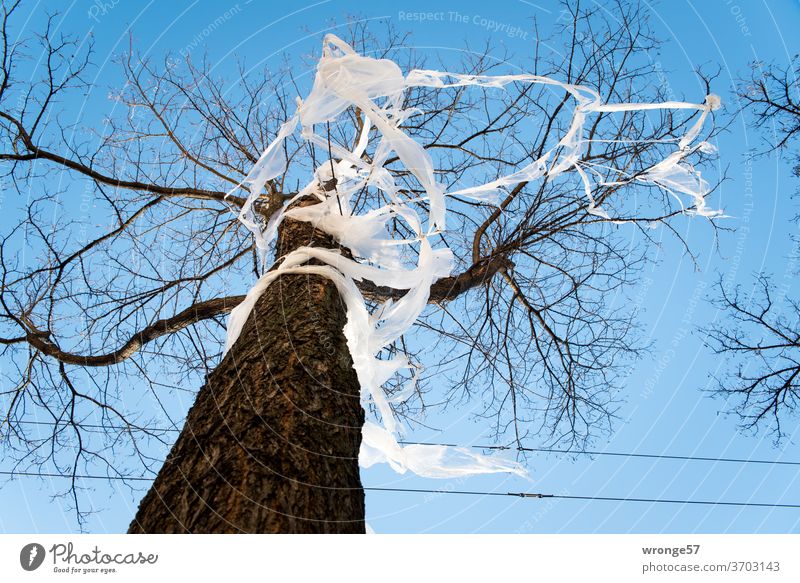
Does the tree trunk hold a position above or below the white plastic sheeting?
below

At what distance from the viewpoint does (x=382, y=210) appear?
3105 millimetres

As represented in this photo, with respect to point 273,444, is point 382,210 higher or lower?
higher

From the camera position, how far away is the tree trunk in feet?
4.96

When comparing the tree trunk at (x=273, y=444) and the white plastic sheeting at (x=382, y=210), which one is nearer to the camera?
the tree trunk at (x=273, y=444)

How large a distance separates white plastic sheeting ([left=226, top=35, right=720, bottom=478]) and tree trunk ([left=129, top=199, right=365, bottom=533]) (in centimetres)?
42

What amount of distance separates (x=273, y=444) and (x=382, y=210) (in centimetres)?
171

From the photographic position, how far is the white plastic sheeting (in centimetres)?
239

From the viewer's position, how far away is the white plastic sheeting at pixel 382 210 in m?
2.39

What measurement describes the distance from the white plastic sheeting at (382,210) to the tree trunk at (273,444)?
42cm

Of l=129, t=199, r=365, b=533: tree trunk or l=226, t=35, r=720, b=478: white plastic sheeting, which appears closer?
l=129, t=199, r=365, b=533: tree trunk

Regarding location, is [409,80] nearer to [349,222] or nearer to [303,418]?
[349,222]

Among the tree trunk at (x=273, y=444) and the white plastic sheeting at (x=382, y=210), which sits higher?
the white plastic sheeting at (x=382, y=210)

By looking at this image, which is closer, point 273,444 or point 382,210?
point 273,444

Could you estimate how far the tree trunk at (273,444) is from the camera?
4.96ft
